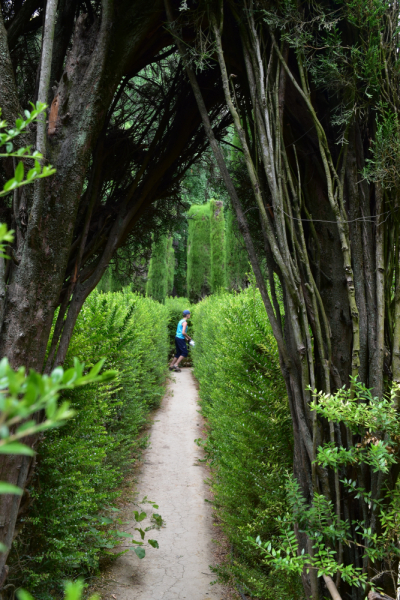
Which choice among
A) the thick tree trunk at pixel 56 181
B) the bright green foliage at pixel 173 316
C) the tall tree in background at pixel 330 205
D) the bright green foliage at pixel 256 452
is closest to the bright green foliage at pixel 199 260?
the bright green foliage at pixel 173 316

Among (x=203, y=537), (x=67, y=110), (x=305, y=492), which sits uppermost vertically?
(x=67, y=110)

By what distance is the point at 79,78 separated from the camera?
1883 mm

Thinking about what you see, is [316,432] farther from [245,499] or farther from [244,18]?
[244,18]

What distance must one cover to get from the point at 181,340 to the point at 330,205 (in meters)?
11.3

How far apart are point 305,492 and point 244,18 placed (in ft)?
7.62

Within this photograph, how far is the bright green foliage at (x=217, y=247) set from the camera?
50.6 ft

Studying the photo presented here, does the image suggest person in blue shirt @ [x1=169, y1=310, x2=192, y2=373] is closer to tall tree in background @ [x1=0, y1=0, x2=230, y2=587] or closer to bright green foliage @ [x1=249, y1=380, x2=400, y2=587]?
tall tree in background @ [x1=0, y1=0, x2=230, y2=587]

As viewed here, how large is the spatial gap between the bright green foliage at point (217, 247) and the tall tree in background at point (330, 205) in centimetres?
1274

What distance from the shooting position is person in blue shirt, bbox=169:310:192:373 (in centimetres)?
1235

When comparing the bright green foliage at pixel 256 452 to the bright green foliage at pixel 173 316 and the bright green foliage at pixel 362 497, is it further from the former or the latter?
the bright green foliage at pixel 173 316

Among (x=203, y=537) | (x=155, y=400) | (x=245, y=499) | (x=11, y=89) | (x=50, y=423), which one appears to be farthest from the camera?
Answer: (x=155, y=400)

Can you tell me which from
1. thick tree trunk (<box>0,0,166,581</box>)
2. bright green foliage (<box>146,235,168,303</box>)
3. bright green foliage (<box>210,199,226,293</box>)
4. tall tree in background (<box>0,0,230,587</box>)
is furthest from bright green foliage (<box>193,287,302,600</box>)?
bright green foliage (<box>146,235,168,303</box>)

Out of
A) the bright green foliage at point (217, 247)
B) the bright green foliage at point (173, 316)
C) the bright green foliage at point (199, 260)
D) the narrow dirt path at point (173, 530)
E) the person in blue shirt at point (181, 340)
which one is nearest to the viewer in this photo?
the narrow dirt path at point (173, 530)

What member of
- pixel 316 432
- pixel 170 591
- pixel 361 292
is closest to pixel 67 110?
pixel 361 292
